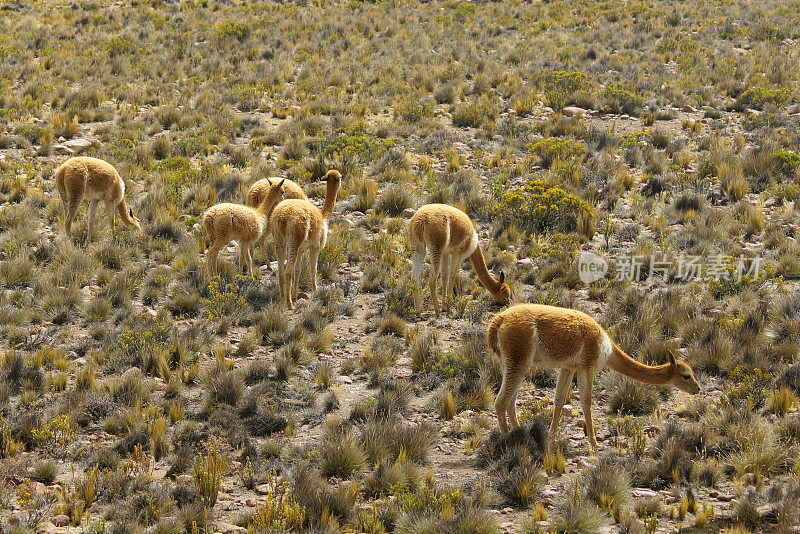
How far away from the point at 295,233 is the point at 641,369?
5.23 metres

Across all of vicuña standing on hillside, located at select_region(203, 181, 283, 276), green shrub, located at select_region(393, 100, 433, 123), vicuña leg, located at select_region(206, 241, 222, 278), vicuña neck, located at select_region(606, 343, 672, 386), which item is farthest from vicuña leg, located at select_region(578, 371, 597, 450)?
green shrub, located at select_region(393, 100, 433, 123)

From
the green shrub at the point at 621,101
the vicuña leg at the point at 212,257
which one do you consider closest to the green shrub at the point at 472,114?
the green shrub at the point at 621,101

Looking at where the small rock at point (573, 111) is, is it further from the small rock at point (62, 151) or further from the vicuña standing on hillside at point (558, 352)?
the vicuña standing on hillside at point (558, 352)

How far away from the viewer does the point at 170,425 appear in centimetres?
792

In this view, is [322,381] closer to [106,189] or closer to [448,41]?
[106,189]

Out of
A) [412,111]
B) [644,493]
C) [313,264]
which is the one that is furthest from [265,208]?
[412,111]

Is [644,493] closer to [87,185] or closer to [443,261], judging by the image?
[443,261]

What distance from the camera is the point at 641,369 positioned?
24.5 feet

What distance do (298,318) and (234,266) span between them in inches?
83.0

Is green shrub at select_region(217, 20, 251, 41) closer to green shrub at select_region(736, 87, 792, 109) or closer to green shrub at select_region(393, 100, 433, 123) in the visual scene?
green shrub at select_region(393, 100, 433, 123)

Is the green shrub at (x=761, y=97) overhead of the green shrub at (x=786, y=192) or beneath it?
overhead

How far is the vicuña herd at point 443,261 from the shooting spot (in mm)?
7230

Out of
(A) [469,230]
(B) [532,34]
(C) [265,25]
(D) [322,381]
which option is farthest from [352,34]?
(D) [322,381]

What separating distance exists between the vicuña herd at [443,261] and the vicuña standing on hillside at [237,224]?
0.6 inches
